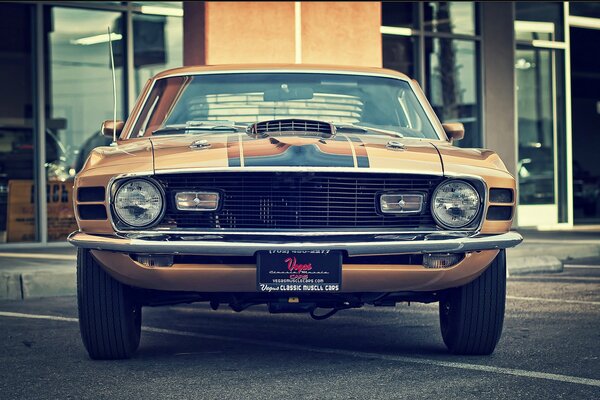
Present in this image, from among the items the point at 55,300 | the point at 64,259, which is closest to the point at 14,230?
the point at 64,259

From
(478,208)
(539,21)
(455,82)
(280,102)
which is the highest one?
(539,21)

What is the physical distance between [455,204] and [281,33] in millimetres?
7981

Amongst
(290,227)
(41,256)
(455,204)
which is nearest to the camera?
(290,227)

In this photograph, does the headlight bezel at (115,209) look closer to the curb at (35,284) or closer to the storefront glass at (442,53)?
the curb at (35,284)

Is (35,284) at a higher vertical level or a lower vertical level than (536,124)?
lower

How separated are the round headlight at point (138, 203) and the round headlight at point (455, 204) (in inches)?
48.8

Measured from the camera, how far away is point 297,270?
4711 mm

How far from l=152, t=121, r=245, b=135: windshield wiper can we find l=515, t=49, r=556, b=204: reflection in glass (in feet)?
38.3

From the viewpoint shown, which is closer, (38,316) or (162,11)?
(38,316)

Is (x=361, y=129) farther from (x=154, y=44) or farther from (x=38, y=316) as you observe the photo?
(x=154, y=44)

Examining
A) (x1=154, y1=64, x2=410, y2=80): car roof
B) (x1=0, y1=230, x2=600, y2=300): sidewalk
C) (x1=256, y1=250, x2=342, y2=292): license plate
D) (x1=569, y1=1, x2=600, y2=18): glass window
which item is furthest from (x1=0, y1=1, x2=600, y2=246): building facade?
(x1=256, y1=250, x2=342, y2=292): license plate

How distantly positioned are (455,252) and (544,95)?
12995 millimetres

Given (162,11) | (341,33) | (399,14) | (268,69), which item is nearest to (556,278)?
(268,69)

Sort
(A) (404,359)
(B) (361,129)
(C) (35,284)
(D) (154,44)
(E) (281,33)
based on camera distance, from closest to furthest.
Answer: (A) (404,359) < (B) (361,129) < (C) (35,284) < (E) (281,33) < (D) (154,44)
